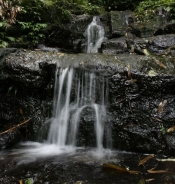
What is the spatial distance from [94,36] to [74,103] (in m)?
4.78

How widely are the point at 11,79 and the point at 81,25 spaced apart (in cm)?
499

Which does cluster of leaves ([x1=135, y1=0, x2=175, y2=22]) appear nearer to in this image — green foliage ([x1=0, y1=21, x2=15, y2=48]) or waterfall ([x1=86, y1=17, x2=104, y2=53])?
waterfall ([x1=86, y1=17, x2=104, y2=53])

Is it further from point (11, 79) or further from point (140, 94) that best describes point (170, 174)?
point (11, 79)

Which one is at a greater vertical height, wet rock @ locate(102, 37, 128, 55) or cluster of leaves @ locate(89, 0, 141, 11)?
cluster of leaves @ locate(89, 0, 141, 11)

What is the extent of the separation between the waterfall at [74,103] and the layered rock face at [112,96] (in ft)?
0.44

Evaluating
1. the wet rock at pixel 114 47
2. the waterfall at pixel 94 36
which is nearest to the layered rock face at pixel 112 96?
the wet rock at pixel 114 47

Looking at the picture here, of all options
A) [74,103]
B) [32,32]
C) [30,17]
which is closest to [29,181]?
[74,103]

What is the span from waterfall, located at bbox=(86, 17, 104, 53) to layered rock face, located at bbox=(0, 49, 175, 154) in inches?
131

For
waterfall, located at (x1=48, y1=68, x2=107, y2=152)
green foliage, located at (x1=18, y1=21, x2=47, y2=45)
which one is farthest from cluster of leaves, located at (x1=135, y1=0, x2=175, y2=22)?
waterfall, located at (x1=48, y1=68, x2=107, y2=152)

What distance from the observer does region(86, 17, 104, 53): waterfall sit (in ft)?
30.0

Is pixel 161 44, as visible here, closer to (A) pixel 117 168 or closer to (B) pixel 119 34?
(B) pixel 119 34

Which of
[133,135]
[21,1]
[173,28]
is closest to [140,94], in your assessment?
[133,135]

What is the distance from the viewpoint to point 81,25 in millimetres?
9805

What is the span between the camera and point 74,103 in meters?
5.55
